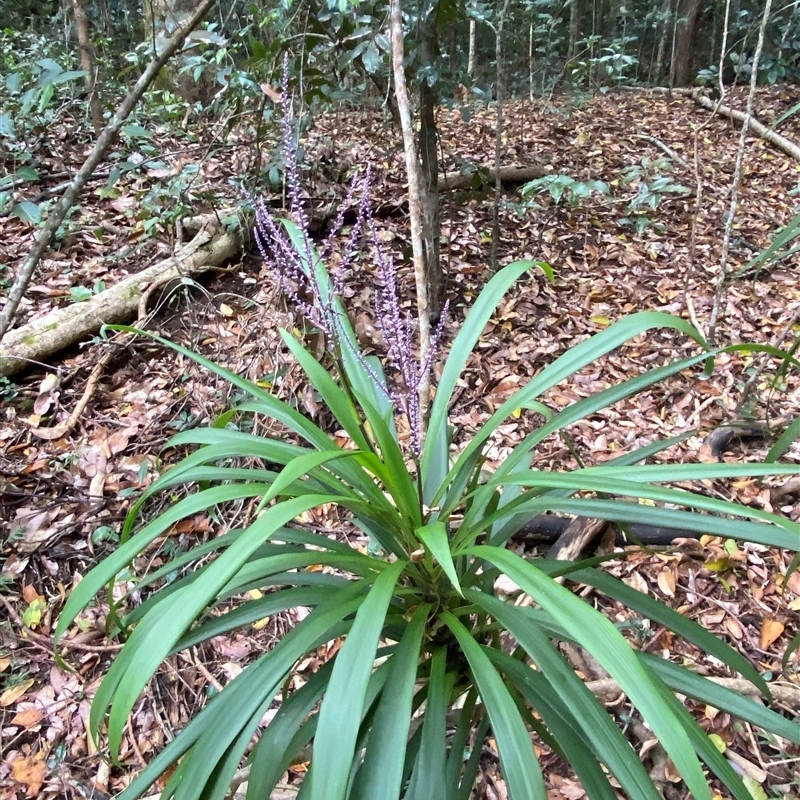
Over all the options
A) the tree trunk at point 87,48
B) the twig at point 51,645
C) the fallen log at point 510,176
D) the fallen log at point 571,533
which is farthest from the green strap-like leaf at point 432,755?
the tree trunk at point 87,48

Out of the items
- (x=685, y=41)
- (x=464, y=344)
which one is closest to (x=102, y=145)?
(x=464, y=344)

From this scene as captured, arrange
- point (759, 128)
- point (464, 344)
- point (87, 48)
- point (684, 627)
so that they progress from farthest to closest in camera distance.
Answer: point (759, 128)
point (87, 48)
point (464, 344)
point (684, 627)

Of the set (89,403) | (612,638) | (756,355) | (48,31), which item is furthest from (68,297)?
(48,31)

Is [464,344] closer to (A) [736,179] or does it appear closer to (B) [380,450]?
(B) [380,450]

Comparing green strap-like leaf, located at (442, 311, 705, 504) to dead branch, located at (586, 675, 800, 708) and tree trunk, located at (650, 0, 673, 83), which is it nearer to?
dead branch, located at (586, 675, 800, 708)

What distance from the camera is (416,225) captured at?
1.34 m

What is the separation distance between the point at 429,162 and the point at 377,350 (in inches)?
30.1

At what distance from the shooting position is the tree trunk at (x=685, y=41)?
19.8 ft

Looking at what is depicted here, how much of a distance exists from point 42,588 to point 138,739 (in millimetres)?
538

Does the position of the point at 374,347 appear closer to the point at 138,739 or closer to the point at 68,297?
the point at 68,297

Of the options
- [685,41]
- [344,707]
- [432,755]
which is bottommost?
[432,755]

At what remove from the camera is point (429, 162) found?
228 centimetres

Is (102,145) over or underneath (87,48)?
underneath

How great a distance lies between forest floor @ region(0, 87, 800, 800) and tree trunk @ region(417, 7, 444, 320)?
6.5 inches
